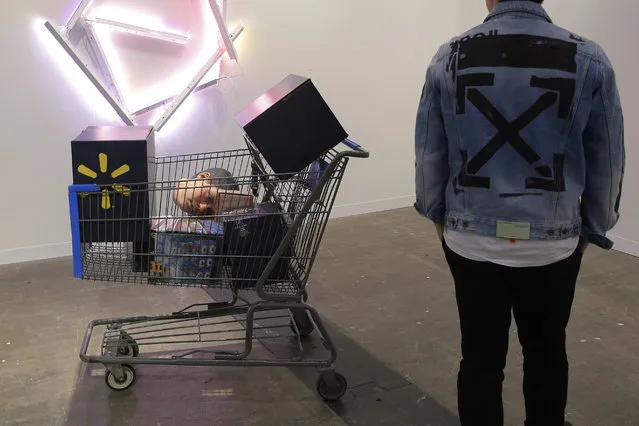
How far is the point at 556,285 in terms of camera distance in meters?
1.46

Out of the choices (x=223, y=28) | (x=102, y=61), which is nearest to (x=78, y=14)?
(x=102, y=61)

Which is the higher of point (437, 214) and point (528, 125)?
point (528, 125)

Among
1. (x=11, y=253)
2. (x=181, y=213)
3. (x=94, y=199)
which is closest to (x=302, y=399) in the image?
(x=181, y=213)

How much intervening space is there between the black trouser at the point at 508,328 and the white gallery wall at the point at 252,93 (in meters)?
2.90

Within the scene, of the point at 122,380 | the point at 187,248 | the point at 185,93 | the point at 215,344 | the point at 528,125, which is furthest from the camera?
the point at 185,93

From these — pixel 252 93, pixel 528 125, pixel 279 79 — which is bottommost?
pixel 252 93

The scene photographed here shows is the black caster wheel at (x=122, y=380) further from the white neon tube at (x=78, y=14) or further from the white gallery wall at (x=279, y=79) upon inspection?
the white neon tube at (x=78, y=14)

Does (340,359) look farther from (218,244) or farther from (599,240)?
(599,240)

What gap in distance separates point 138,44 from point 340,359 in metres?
2.46

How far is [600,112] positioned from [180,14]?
3.10m

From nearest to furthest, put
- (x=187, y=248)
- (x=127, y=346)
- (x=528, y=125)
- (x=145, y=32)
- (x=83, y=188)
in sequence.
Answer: (x=528, y=125) → (x=83, y=188) → (x=187, y=248) → (x=127, y=346) → (x=145, y=32)

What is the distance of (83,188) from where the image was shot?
202 centimetres

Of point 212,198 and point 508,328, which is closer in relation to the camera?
point 508,328

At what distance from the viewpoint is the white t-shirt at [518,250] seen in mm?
1415
